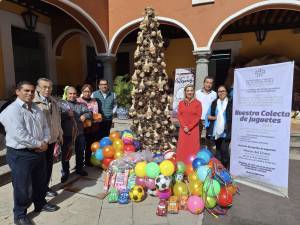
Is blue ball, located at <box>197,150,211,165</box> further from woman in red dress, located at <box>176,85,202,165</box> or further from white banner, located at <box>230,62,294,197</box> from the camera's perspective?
white banner, located at <box>230,62,294,197</box>

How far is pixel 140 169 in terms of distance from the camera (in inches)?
152

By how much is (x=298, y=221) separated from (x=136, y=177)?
2200 mm

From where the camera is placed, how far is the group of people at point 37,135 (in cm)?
291

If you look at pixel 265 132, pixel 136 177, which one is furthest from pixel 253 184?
pixel 136 177

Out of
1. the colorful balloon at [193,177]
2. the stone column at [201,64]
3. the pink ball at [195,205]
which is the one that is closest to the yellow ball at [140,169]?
the colorful balloon at [193,177]

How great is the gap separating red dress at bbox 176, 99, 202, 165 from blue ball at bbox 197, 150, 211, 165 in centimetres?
30

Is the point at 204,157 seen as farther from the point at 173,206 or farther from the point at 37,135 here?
the point at 37,135

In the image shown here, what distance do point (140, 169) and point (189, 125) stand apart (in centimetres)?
126

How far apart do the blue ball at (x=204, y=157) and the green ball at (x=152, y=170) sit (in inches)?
30.2


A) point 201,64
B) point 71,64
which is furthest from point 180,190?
point 71,64

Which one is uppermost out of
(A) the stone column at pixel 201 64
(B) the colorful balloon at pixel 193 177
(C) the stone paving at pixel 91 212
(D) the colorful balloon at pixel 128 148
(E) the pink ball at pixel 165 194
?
(A) the stone column at pixel 201 64

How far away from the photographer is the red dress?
4500mm

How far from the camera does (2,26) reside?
7418 mm

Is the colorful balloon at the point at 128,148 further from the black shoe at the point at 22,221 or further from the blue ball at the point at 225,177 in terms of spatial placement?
the black shoe at the point at 22,221
